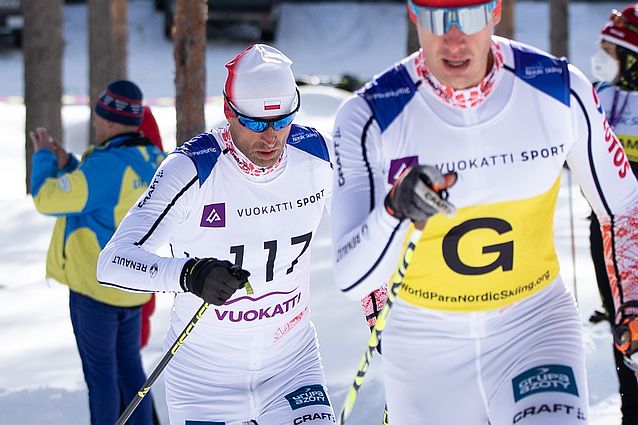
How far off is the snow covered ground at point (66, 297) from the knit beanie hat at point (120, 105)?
180 cm

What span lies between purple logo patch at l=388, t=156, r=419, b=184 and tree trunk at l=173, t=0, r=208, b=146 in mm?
5484

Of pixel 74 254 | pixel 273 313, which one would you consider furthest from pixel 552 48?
pixel 273 313

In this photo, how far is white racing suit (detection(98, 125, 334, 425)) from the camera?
13.3 feet

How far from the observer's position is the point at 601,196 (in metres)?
3.46

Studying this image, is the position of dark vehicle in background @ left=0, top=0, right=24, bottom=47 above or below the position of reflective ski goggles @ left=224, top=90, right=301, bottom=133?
below

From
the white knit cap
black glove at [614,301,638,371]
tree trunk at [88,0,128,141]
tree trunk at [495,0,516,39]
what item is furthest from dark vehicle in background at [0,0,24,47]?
black glove at [614,301,638,371]

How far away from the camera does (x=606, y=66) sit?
5820 mm

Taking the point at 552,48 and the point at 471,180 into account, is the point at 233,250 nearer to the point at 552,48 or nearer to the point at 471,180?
the point at 471,180

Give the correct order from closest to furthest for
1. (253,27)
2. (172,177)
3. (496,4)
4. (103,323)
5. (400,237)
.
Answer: (400,237) → (496,4) → (172,177) → (103,323) → (253,27)

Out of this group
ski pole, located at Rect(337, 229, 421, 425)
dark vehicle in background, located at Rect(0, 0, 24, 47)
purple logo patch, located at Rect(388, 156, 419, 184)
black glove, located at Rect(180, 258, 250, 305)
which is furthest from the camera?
dark vehicle in background, located at Rect(0, 0, 24, 47)

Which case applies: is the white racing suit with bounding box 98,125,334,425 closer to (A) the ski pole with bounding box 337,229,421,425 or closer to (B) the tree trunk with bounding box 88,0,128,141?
(A) the ski pole with bounding box 337,229,421,425

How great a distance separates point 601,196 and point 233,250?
1.36 metres

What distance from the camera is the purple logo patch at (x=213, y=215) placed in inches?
163

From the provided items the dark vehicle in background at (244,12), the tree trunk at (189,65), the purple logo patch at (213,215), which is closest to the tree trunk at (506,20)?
the tree trunk at (189,65)
